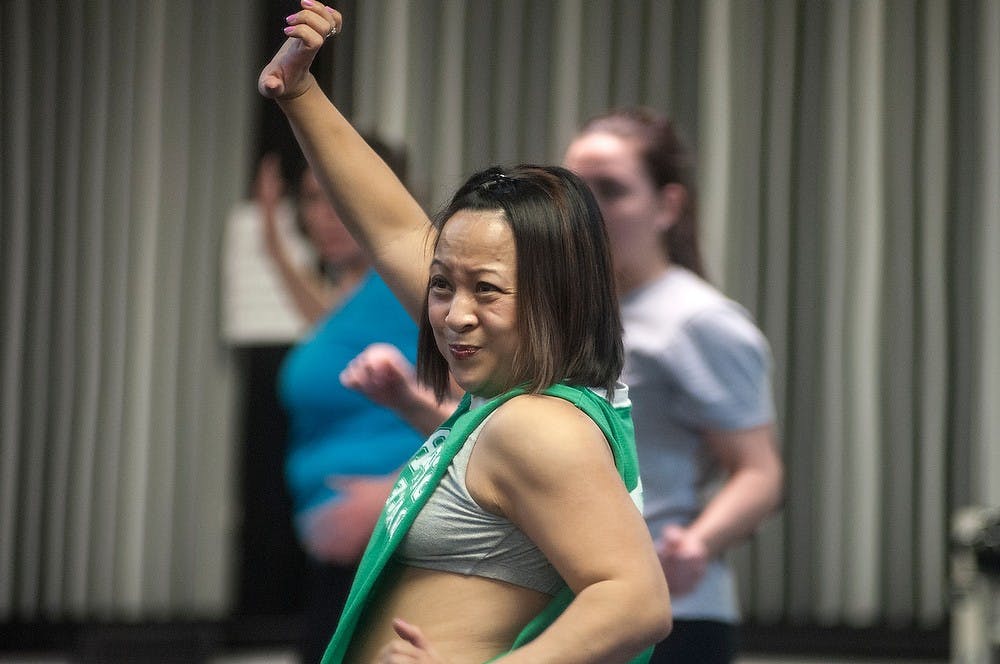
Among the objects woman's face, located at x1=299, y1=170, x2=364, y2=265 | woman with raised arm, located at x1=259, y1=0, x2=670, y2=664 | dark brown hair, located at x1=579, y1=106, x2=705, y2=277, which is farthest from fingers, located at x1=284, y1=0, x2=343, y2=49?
woman's face, located at x1=299, y1=170, x2=364, y2=265

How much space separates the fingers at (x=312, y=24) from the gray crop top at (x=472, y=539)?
Answer: 0.39 m

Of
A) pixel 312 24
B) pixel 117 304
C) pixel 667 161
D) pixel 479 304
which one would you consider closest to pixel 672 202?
pixel 667 161

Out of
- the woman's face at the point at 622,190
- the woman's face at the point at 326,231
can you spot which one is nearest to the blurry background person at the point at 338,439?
the woman's face at the point at 326,231

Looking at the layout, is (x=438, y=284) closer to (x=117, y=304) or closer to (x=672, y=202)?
(x=672, y=202)

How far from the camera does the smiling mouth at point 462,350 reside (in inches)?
39.8

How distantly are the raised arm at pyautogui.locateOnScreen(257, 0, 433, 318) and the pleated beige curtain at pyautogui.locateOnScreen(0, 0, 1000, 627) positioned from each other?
262 centimetres

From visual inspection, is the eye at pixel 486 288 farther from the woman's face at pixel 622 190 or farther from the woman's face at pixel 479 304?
the woman's face at pixel 622 190

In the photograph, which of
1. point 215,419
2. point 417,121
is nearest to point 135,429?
point 215,419

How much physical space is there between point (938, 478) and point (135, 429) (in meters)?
2.22

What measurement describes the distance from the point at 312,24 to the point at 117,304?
2.83 meters

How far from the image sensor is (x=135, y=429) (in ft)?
12.6

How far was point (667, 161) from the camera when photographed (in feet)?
6.07

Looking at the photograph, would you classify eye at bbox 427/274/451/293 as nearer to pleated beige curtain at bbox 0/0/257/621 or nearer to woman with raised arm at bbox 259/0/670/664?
woman with raised arm at bbox 259/0/670/664

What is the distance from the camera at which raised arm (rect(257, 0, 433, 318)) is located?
1185 mm
